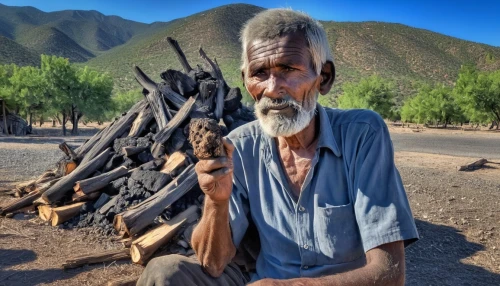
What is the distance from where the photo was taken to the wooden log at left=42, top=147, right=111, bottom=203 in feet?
18.9

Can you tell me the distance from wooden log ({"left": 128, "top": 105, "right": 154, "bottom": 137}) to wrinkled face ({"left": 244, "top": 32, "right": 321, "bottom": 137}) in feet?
16.4

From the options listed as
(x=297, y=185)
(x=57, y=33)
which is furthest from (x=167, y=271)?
(x=57, y=33)

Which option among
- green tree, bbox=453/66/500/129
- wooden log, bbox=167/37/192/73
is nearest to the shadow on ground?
wooden log, bbox=167/37/192/73

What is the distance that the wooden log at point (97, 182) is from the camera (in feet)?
18.5

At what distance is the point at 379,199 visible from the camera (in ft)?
4.86

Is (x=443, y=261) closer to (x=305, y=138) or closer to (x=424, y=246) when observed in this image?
(x=424, y=246)

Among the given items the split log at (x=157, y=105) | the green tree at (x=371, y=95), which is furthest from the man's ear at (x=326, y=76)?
the green tree at (x=371, y=95)

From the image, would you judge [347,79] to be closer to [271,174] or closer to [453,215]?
[453,215]

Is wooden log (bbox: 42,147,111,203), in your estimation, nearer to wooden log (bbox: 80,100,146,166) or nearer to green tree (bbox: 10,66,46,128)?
wooden log (bbox: 80,100,146,166)

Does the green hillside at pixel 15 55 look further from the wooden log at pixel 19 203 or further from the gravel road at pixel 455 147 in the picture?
the wooden log at pixel 19 203

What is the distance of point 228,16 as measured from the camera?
82938 millimetres

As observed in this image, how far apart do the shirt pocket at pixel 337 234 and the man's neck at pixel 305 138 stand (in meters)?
0.34

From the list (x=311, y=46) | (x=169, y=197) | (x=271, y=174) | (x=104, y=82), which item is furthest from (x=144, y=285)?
(x=104, y=82)

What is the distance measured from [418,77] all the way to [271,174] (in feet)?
221
